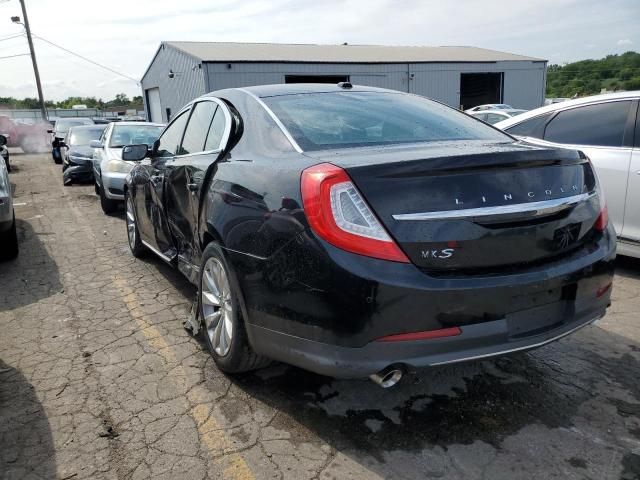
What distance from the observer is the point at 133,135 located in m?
9.48

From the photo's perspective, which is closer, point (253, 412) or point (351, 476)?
point (351, 476)

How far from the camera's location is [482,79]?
31453mm

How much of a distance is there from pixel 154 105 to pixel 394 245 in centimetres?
3138

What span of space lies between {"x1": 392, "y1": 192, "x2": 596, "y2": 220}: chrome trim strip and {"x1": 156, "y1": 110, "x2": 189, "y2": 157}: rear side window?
2.68m

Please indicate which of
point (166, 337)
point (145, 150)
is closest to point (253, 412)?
point (166, 337)

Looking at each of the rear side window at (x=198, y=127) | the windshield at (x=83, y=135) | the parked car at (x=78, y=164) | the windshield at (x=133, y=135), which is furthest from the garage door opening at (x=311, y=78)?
the rear side window at (x=198, y=127)

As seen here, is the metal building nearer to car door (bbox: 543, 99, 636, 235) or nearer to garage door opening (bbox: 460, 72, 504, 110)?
garage door opening (bbox: 460, 72, 504, 110)

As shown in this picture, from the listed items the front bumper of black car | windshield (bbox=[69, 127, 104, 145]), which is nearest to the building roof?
windshield (bbox=[69, 127, 104, 145])

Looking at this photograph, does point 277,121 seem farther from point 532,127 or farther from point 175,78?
point 175,78

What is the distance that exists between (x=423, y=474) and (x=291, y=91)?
94.1 inches

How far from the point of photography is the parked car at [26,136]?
27.6 meters

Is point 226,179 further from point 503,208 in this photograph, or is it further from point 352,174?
point 503,208

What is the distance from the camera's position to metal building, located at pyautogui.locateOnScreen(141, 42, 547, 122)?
72.0ft

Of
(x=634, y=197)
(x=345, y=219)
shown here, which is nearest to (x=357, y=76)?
(x=634, y=197)
